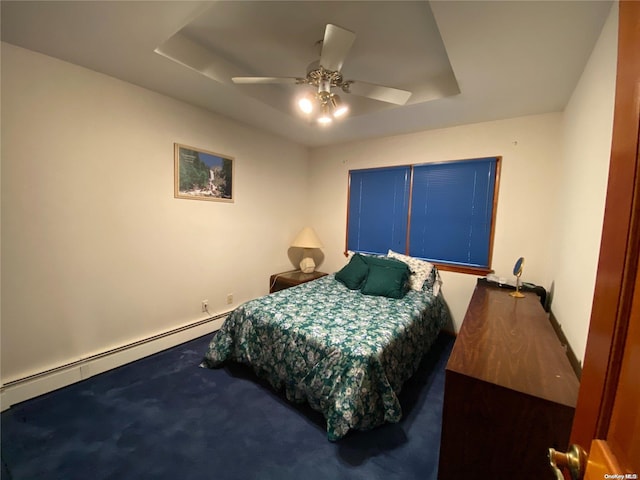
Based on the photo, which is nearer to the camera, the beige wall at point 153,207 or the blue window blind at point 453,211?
the beige wall at point 153,207

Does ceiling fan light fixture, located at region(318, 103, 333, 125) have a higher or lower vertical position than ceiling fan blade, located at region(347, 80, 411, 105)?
lower

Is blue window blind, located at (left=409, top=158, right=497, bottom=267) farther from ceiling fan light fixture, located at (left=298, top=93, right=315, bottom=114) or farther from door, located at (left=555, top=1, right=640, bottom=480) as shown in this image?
door, located at (left=555, top=1, right=640, bottom=480)

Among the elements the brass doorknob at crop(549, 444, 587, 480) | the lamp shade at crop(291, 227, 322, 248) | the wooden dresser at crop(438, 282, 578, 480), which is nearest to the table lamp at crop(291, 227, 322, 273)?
A: the lamp shade at crop(291, 227, 322, 248)

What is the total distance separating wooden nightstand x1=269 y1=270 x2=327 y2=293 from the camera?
3371 millimetres

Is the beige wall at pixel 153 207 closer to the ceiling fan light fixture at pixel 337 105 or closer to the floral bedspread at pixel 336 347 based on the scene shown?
the floral bedspread at pixel 336 347

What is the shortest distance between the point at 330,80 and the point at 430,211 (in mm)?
1931

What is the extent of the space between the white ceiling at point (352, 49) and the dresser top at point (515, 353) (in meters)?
1.65

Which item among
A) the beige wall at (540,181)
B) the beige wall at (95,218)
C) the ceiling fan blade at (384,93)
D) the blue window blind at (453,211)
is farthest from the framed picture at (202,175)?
the blue window blind at (453,211)

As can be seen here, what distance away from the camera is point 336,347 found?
1.67 meters

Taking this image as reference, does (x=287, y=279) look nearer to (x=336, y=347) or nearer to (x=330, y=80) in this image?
(x=336, y=347)

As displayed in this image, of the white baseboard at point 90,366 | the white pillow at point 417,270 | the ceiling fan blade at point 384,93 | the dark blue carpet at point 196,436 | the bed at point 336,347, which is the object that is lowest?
the dark blue carpet at point 196,436

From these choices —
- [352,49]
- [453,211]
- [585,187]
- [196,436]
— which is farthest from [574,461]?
[453,211]

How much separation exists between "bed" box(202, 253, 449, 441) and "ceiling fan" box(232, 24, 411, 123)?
5.07 ft

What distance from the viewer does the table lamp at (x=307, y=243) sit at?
363 cm
